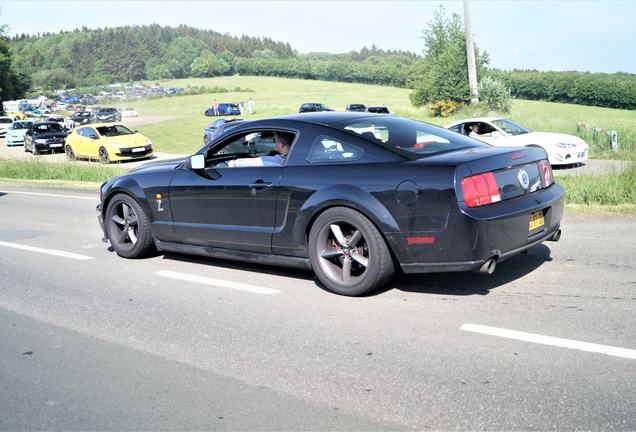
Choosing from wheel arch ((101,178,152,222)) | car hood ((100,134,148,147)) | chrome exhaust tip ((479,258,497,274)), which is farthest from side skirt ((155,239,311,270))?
car hood ((100,134,148,147))

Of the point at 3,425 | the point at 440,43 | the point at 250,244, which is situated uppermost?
the point at 440,43

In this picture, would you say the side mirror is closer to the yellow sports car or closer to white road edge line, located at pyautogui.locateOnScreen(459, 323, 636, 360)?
white road edge line, located at pyautogui.locateOnScreen(459, 323, 636, 360)

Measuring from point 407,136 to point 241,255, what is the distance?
198 centimetres

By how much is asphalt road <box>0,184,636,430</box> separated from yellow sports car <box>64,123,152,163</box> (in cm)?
2089

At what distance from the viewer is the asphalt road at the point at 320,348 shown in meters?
3.84

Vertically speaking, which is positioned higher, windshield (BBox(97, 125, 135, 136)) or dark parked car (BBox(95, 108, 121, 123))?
dark parked car (BBox(95, 108, 121, 123))

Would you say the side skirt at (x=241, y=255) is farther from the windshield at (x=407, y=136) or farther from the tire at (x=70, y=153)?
the tire at (x=70, y=153)

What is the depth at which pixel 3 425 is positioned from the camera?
13.0 feet

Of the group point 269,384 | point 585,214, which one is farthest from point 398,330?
point 585,214

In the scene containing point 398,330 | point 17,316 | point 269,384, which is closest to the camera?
point 269,384

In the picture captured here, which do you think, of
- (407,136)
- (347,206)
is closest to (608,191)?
(407,136)

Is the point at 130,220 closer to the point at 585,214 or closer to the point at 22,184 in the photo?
the point at 585,214

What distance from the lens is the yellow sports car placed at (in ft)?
91.5

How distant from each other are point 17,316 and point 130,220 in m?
2.17
